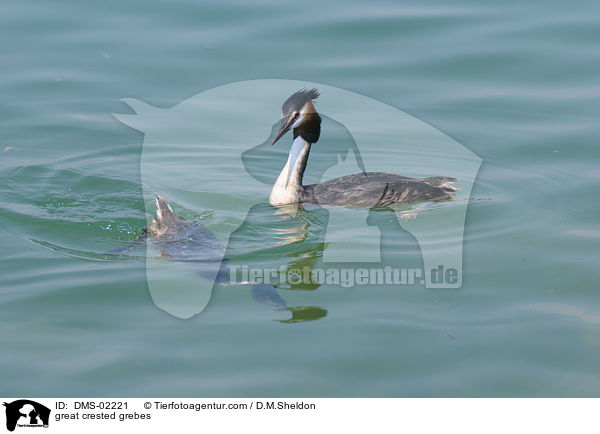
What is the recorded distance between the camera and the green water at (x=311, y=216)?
5.75 meters

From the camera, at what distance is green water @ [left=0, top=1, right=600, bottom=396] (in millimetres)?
5754

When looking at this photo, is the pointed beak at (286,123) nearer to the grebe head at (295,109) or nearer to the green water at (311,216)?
the grebe head at (295,109)

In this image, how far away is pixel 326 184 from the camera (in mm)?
9781

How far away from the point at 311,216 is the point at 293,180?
2.03ft

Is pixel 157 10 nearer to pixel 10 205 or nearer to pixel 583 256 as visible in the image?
pixel 10 205

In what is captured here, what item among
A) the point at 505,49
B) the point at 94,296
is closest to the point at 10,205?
the point at 94,296

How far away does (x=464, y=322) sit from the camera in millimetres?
6379
